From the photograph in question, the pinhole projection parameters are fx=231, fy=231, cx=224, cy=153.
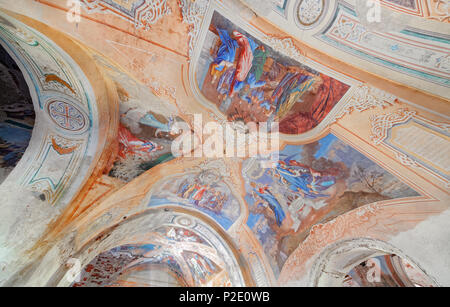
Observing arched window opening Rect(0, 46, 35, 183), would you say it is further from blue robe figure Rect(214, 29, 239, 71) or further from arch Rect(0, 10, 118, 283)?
blue robe figure Rect(214, 29, 239, 71)

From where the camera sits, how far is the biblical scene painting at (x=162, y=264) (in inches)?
385

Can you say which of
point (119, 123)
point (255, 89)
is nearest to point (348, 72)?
point (255, 89)

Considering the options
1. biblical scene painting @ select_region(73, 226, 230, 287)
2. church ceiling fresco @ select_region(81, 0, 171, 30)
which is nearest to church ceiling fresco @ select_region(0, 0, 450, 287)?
church ceiling fresco @ select_region(81, 0, 171, 30)

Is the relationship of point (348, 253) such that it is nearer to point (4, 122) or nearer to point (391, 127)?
point (391, 127)

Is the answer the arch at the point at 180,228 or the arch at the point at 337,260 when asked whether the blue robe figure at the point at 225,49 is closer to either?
the arch at the point at 337,260

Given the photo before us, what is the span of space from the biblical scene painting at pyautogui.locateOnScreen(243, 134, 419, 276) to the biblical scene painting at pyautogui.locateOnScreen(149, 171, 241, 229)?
0.74m

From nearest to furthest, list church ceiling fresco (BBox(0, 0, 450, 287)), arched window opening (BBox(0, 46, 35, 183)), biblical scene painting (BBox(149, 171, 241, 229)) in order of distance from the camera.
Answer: church ceiling fresco (BBox(0, 0, 450, 287)), arched window opening (BBox(0, 46, 35, 183)), biblical scene painting (BBox(149, 171, 241, 229))

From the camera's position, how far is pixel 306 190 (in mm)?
5891

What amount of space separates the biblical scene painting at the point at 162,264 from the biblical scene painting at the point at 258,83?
20.8 ft

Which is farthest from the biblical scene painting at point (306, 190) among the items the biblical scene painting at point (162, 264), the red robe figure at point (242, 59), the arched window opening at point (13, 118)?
the arched window opening at point (13, 118)

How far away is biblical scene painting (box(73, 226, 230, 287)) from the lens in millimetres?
9781

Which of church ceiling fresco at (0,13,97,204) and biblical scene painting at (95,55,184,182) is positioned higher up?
biblical scene painting at (95,55,184,182)

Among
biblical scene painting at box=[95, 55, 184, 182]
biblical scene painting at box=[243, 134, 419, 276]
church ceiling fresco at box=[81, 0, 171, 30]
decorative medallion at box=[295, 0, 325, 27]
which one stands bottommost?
biblical scene painting at box=[243, 134, 419, 276]

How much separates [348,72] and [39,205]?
6.91 m
